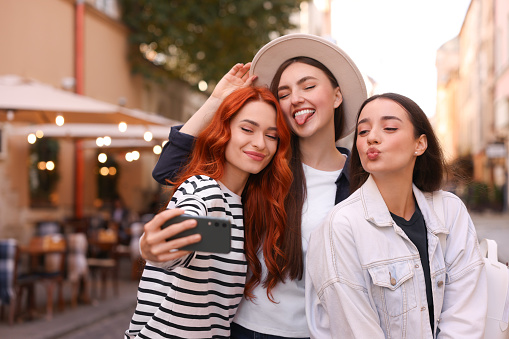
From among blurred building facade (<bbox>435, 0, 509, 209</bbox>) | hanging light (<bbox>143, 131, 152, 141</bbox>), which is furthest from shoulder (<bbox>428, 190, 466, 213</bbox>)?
blurred building facade (<bbox>435, 0, 509, 209</bbox>)

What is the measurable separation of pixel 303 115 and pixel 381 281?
914 mm

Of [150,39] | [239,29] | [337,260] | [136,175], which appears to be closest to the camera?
[337,260]

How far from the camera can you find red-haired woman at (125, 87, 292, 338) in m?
2.11

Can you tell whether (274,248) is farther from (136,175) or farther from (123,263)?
(136,175)

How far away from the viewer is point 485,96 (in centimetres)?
3816

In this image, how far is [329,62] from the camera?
2930mm

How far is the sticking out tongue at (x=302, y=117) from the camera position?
279 cm

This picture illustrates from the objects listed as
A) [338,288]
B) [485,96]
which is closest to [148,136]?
[338,288]

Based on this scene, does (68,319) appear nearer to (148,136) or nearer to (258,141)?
(148,136)

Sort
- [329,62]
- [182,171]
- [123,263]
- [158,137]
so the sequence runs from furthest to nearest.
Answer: [123,263]
[158,137]
[329,62]
[182,171]

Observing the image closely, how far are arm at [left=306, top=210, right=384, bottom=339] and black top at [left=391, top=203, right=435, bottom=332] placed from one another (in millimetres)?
266

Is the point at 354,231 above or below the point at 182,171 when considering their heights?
below

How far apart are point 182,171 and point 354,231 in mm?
815

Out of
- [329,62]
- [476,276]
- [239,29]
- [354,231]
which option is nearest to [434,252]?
[476,276]
